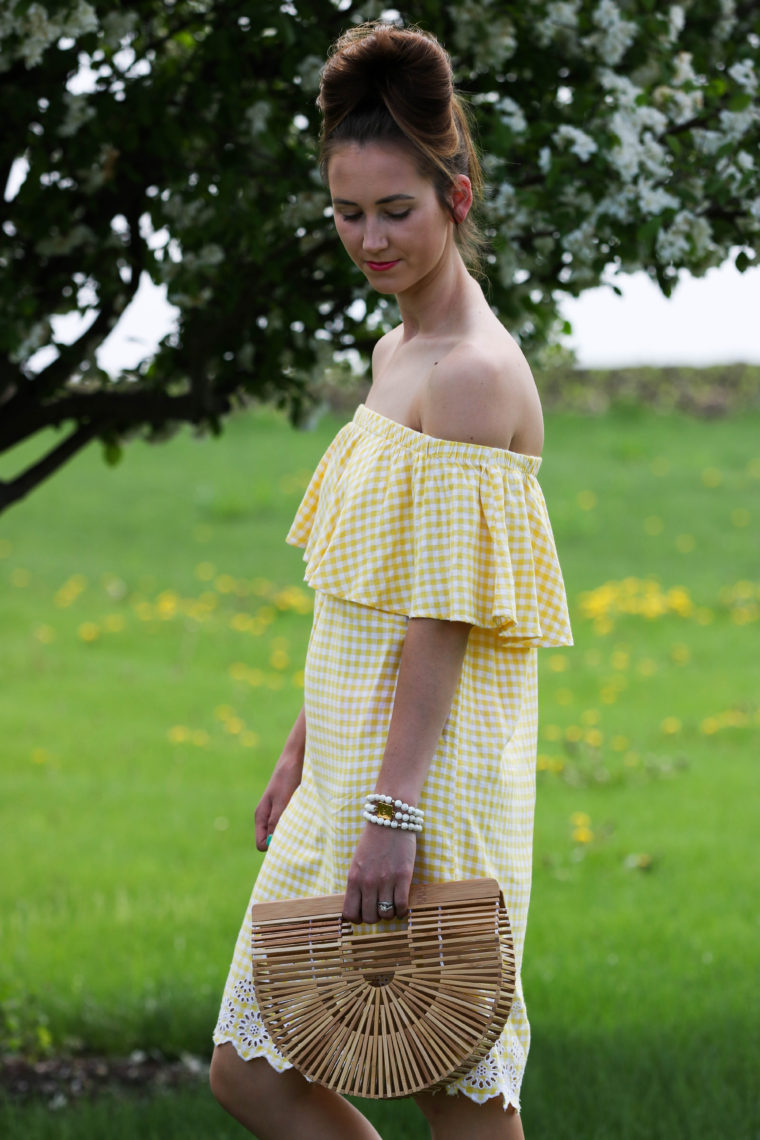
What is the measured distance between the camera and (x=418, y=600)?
6.95 feet

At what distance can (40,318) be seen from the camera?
11.4ft

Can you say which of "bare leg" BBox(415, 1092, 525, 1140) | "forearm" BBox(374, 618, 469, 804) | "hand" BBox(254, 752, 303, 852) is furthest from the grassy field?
"forearm" BBox(374, 618, 469, 804)

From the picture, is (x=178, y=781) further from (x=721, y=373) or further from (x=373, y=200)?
(x=721, y=373)

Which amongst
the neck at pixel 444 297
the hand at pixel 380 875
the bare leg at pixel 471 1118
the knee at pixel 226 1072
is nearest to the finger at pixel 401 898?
the hand at pixel 380 875

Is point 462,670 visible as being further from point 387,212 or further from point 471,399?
point 387,212

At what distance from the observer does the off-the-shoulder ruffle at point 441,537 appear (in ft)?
6.97

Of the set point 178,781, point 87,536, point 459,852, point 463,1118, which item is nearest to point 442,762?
point 459,852

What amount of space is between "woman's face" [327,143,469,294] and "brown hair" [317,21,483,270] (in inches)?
0.8

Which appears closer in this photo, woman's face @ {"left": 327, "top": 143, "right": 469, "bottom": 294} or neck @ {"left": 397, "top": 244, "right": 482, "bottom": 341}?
woman's face @ {"left": 327, "top": 143, "right": 469, "bottom": 294}

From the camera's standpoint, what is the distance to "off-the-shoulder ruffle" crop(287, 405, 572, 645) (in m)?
2.12

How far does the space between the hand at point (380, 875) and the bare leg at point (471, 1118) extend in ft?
1.04

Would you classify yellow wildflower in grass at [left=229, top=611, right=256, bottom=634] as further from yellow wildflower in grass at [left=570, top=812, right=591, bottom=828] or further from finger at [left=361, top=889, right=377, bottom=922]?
finger at [left=361, top=889, right=377, bottom=922]

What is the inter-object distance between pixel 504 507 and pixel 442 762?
403 mm

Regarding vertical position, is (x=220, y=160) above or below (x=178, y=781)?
above
